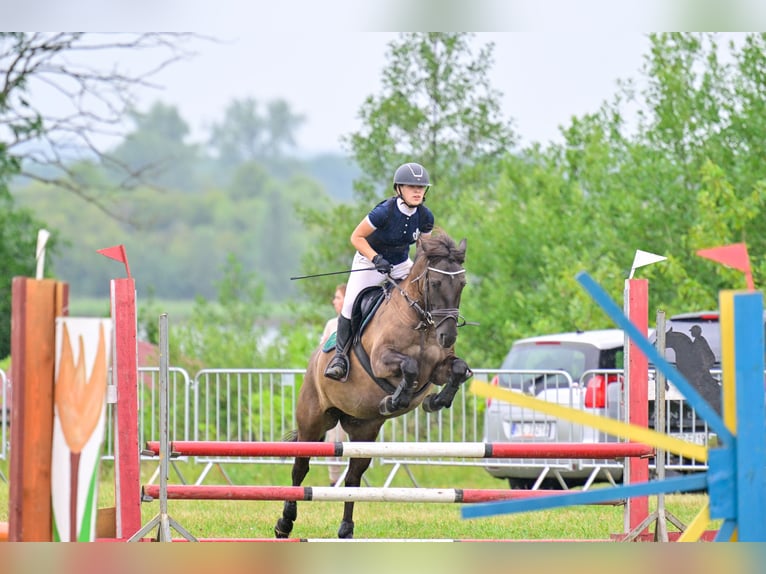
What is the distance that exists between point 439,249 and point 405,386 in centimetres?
83

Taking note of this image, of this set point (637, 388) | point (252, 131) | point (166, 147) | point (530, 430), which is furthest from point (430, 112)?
point (252, 131)

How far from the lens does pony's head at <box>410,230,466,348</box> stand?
741 cm

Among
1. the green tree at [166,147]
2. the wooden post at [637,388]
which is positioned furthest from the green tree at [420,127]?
the green tree at [166,147]

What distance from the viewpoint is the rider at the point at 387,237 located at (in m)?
7.69

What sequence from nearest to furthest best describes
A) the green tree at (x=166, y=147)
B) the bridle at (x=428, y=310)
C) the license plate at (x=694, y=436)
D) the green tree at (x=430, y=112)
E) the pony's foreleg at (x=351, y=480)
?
the bridle at (x=428, y=310) < the pony's foreleg at (x=351, y=480) < the license plate at (x=694, y=436) < the green tree at (x=430, y=112) < the green tree at (x=166, y=147)

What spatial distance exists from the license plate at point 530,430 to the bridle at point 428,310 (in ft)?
12.2

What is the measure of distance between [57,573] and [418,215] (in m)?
4.73

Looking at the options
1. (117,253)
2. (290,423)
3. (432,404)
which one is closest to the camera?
(117,253)

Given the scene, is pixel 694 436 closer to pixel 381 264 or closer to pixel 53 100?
pixel 381 264

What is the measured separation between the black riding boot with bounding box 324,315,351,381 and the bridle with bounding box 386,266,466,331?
459 millimetres

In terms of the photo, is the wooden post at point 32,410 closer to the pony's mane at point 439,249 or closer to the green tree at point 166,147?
the pony's mane at point 439,249

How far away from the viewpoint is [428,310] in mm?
7523

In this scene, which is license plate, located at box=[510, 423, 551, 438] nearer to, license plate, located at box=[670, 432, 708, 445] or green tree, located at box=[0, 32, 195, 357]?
license plate, located at box=[670, 432, 708, 445]

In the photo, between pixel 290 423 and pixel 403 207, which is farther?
pixel 290 423
